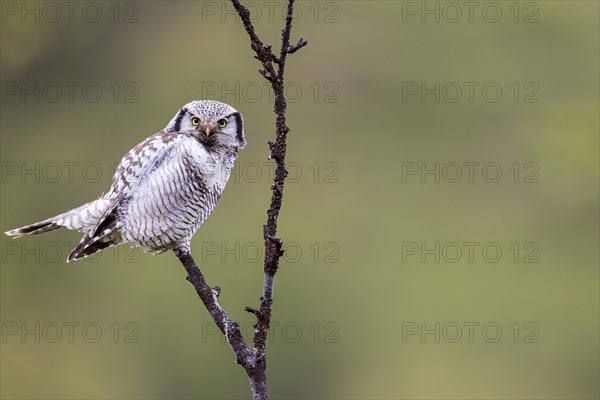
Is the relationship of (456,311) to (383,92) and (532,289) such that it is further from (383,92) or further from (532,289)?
(383,92)

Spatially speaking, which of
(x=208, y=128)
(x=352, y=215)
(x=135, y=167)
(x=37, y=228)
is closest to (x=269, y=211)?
(x=208, y=128)

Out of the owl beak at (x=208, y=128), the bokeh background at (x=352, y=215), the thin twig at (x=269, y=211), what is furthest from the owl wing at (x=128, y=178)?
the bokeh background at (x=352, y=215)

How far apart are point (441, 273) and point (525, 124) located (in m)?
4.33

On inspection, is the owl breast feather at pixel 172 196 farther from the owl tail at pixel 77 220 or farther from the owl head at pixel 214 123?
the owl tail at pixel 77 220

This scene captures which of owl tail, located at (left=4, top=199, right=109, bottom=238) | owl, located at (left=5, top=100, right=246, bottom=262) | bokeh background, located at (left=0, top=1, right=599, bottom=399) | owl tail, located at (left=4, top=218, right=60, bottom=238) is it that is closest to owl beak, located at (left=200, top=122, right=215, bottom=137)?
owl, located at (left=5, top=100, right=246, bottom=262)

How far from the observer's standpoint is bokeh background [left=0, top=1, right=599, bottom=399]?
1606 cm

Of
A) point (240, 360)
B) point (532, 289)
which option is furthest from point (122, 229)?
point (532, 289)

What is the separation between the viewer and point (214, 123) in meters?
4.23

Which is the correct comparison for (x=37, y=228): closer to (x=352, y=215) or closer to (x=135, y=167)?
(x=135, y=167)

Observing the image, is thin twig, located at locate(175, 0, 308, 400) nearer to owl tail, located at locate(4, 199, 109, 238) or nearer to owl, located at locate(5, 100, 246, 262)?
owl, located at locate(5, 100, 246, 262)

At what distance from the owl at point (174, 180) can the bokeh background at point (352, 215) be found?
9.19 meters

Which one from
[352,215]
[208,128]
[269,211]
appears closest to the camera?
[269,211]

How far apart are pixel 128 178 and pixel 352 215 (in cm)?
1478

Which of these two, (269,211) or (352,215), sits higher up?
(269,211)
